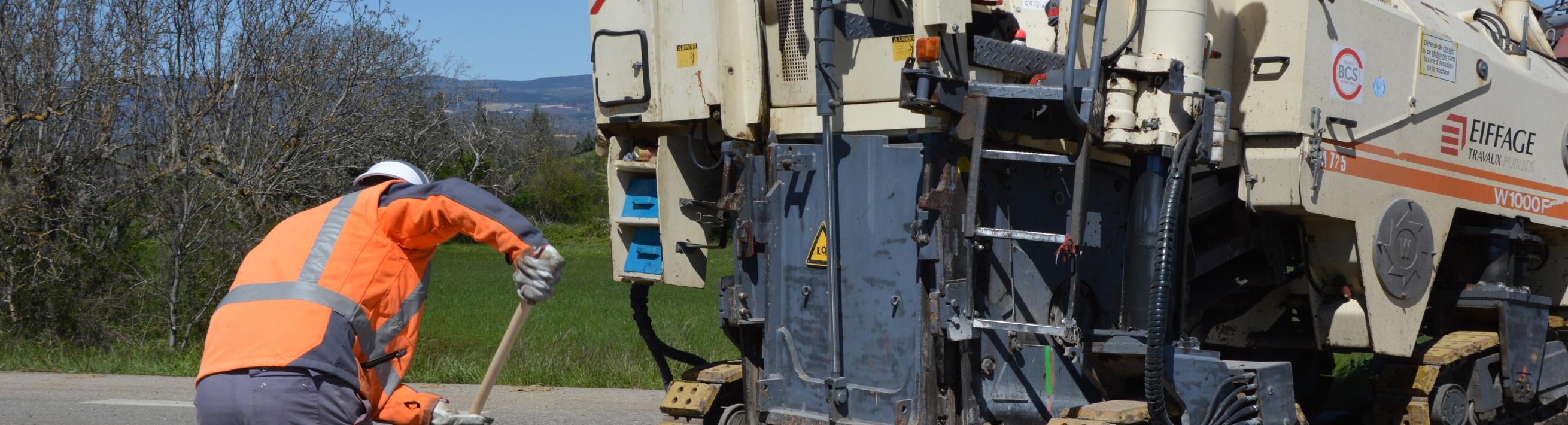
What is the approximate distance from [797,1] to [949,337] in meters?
1.42

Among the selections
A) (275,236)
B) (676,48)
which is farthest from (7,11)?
(275,236)

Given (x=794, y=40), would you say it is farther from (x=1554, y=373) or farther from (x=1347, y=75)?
(x=1554, y=373)

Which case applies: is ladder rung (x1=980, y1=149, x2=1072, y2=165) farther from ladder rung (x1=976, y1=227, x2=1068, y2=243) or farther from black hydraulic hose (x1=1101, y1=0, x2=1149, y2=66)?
black hydraulic hose (x1=1101, y1=0, x2=1149, y2=66)

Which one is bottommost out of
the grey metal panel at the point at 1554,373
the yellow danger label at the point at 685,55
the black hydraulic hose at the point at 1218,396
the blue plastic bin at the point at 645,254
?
the grey metal panel at the point at 1554,373


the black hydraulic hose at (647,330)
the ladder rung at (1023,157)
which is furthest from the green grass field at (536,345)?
the ladder rung at (1023,157)

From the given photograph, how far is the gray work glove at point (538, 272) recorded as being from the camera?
3744 mm

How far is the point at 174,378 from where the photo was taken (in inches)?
374

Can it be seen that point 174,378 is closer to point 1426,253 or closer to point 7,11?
point 7,11

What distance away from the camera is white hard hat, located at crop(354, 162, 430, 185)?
4.09 metres

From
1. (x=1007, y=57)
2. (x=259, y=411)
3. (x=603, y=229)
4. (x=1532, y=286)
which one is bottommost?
(x=603, y=229)

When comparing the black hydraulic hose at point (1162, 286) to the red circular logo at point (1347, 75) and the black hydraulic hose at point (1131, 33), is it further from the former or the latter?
the red circular logo at point (1347, 75)

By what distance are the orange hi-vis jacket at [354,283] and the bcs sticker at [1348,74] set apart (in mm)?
3557

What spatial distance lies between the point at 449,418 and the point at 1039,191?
2480 mm

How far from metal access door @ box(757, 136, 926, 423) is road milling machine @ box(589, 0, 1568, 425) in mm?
10
